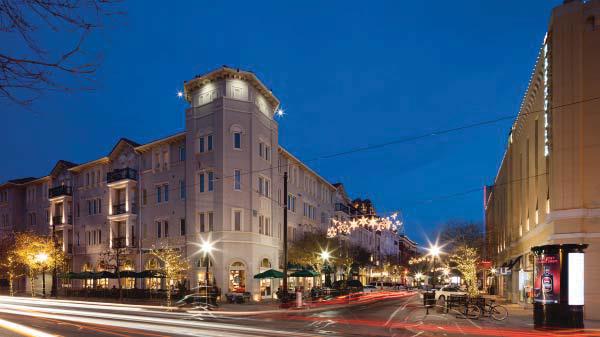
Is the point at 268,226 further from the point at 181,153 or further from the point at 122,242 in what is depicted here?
the point at 122,242

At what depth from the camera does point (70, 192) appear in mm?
60094

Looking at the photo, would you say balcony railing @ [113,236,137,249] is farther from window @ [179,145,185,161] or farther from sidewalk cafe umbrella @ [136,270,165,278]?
window @ [179,145,185,161]

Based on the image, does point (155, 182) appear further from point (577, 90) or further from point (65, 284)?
point (577, 90)

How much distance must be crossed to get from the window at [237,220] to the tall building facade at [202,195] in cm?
8

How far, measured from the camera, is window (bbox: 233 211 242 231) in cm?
4462

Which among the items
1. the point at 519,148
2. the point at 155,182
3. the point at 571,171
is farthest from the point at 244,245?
the point at 571,171

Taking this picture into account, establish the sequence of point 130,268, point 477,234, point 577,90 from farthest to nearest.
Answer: point 477,234 < point 130,268 < point 577,90

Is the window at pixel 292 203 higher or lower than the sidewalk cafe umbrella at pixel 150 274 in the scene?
higher

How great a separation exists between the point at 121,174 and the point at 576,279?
42.5 m

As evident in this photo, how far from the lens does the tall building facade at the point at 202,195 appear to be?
44.5m

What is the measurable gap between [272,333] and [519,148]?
3006 centimetres

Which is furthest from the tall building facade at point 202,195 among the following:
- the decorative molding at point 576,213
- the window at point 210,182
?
the decorative molding at point 576,213

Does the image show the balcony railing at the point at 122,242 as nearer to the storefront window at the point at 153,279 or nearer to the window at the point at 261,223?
the storefront window at the point at 153,279

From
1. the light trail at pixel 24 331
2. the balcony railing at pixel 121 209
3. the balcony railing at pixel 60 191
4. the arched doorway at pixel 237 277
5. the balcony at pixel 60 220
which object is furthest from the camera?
the balcony railing at pixel 60 191
